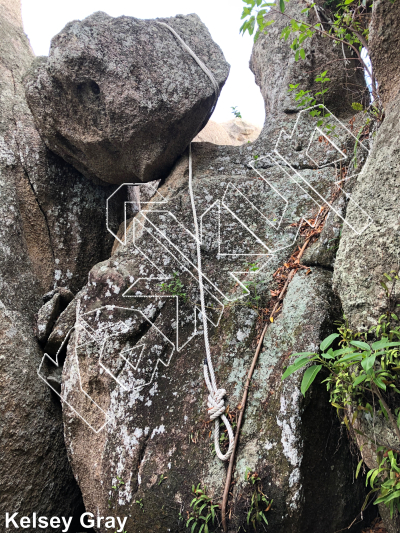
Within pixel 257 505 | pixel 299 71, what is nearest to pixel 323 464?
pixel 257 505

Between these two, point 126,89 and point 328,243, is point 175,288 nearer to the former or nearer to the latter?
point 328,243

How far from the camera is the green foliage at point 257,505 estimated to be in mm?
2156

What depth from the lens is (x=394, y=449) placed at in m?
1.83

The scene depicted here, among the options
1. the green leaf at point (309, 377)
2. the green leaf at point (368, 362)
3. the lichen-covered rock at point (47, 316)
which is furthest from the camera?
the lichen-covered rock at point (47, 316)

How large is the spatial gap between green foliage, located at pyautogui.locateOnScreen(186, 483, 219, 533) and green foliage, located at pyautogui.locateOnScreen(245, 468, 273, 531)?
21 centimetres

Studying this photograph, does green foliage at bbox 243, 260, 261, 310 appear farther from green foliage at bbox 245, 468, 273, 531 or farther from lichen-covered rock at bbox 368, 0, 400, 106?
lichen-covered rock at bbox 368, 0, 400, 106

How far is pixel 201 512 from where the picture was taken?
2.31m

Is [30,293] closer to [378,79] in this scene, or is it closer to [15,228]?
[15,228]

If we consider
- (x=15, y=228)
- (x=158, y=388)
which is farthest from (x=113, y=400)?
(x=15, y=228)

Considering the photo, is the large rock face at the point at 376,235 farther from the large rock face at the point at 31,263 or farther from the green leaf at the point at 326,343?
the large rock face at the point at 31,263

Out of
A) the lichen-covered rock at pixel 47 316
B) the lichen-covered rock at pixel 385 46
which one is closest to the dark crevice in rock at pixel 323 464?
the lichen-covered rock at pixel 385 46

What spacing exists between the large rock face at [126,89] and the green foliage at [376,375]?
8.84 ft

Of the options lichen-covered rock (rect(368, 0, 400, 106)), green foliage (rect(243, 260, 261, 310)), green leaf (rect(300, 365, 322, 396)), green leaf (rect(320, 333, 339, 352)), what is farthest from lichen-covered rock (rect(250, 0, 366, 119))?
green leaf (rect(300, 365, 322, 396))

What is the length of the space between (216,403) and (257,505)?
1.95 feet
